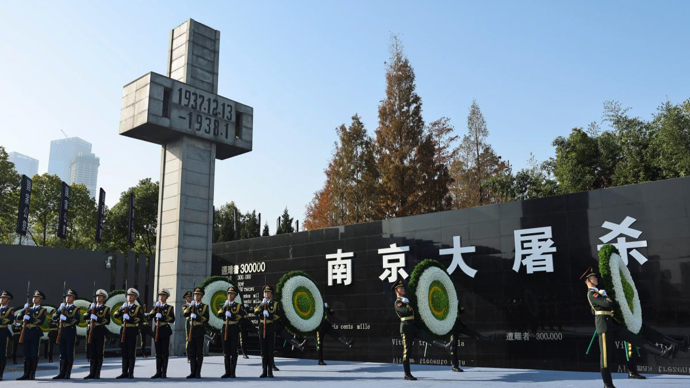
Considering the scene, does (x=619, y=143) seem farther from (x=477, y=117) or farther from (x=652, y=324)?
(x=652, y=324)

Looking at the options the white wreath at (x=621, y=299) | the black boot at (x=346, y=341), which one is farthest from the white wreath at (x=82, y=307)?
the white wreath at (x=621, y=299)

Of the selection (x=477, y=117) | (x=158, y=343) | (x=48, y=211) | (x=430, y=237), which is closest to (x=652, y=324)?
(x=430, y=237)

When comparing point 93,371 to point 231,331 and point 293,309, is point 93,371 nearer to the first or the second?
point 231,331

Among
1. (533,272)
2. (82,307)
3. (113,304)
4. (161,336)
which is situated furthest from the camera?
(82,307)

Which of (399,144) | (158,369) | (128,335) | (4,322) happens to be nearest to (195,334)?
(158,369)

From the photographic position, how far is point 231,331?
13.6m

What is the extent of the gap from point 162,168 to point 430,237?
11918 millimetres

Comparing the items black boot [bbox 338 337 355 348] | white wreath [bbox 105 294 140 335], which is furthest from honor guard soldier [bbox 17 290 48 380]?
black boot [bbox 338 337 355 348]

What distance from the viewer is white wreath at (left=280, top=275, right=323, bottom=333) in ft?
52.1

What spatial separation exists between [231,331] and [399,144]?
26965 mm

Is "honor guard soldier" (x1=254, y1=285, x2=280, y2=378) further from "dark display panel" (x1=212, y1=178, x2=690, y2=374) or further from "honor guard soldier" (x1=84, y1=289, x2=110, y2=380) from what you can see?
"dark display panel" (x1=212, y1=178, x2=690, y2=374)

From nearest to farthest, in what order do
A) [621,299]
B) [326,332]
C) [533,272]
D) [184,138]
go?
1. [621,299]
2. [533,272]
3. [326,332]
4. [184,138]

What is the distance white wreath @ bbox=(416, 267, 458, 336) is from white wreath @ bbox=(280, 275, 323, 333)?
440 centimetres

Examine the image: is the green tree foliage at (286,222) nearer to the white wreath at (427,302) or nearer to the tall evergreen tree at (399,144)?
the tall evergreen tree at (399,144)
